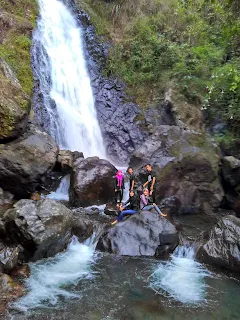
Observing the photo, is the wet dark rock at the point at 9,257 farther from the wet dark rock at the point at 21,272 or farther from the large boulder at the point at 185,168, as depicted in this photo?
the large boulder at the point at 185,168

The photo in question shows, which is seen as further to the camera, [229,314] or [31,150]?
[31,150]

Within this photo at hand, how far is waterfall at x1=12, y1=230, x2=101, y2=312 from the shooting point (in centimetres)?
635

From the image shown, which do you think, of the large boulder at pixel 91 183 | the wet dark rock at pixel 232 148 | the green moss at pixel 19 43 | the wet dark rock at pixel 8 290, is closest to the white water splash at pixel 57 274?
the wet dark rock at pixel 8 290

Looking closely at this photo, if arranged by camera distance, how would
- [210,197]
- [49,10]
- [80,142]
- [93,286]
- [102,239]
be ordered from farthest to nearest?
[49,10], [80,142], [210,197], [102,239], [93,286]

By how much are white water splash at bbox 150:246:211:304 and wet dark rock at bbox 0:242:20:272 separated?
9.83ft

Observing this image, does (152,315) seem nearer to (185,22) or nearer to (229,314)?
(229,314)

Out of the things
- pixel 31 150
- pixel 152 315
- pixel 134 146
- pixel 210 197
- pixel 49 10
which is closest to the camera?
pixel 152 315

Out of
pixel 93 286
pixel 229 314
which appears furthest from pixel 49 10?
pixel 229 314

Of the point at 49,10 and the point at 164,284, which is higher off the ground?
the point at 49,10

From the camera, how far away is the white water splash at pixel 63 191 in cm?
1188

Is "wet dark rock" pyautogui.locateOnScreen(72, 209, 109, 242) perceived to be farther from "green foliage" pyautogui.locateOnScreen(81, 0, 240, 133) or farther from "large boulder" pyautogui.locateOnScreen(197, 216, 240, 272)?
"green foliage" pyautogui.locateOnScreen(81, 0, 240, 133)

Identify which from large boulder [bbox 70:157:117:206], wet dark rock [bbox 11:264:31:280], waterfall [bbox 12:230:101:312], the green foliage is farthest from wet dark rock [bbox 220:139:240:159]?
wet dark rock [bbox 11:264:31:280]

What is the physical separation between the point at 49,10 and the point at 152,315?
60.2ft

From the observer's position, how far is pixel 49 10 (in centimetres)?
1950
